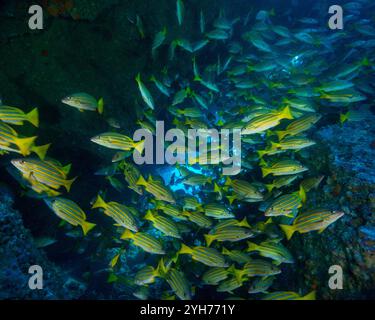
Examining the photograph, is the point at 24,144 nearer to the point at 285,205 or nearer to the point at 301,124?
the point at 285,205

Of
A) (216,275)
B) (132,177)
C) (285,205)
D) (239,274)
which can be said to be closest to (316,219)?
(285,205)

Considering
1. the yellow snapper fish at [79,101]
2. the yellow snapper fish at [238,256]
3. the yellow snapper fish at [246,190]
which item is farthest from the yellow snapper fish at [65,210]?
the yellow snapper fish at [246,190]

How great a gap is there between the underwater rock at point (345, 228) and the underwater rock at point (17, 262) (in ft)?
13.5

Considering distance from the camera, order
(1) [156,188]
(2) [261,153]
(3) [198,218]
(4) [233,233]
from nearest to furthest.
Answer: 1. (4) [233,233]
2. (1) [156,188]
3. (3) [198,218]
4. (2) [261,153]

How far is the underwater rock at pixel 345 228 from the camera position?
365 centimetres

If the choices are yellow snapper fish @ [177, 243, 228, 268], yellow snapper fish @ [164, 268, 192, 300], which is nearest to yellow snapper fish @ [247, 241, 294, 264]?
yellow snapper fish @ [177, 243, 228, 268]

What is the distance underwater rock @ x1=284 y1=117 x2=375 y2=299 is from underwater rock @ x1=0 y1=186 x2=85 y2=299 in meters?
4.13

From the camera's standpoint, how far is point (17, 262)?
13.5ft

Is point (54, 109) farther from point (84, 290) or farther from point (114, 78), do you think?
point (84, 290)

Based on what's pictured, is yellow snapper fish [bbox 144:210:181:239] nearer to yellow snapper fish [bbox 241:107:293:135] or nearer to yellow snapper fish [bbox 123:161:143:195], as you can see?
yellow snapper fish [bbox 123:161:143:195]

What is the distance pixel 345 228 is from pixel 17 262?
4.96m

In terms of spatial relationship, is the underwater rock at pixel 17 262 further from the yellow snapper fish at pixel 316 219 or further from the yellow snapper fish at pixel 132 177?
the yellow snapper fish at pixel 316 219

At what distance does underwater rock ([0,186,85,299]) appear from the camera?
153 inches

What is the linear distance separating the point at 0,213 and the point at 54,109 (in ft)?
7.10
